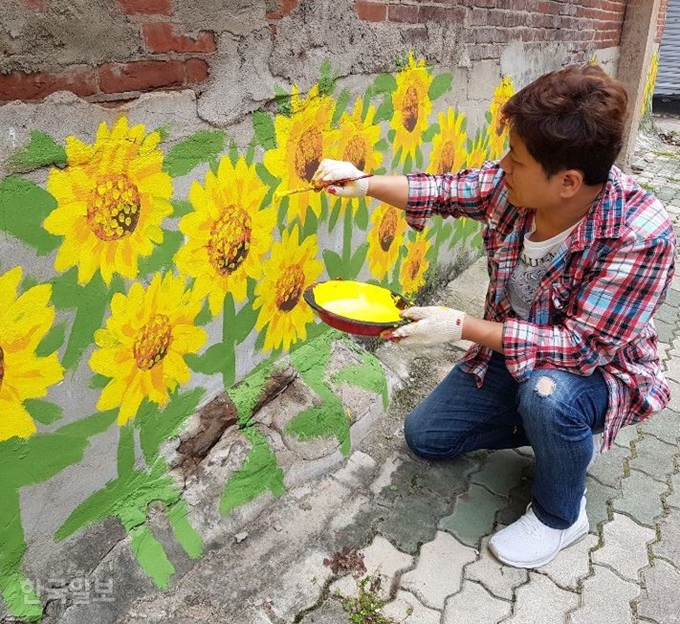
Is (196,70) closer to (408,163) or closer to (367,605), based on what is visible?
(408,163)

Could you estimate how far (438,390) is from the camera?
2316 mm

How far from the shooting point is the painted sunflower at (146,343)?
5.42 ft

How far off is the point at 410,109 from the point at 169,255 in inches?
55.8

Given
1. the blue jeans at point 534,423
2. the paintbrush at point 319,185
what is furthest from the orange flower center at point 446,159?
the blue jeans at point 534,423

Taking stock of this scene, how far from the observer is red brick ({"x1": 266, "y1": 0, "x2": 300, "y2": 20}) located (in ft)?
6.00

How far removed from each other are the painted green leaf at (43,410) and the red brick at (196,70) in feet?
2.89

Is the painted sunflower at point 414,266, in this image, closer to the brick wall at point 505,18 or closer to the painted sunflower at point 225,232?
the brick wall at point 505,18

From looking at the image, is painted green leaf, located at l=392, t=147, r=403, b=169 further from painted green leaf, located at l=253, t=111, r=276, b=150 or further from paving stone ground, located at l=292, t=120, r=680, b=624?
paving stone ground, located at l=292, t=120, r=680, b=624

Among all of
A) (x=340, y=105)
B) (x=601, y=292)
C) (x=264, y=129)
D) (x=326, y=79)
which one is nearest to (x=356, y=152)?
(x=340, y=105)

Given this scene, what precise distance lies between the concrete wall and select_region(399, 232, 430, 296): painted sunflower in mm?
406

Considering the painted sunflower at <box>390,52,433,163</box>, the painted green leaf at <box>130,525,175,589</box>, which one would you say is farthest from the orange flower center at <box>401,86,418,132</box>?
the painted green leaf at <box>130,525,175,589</box>

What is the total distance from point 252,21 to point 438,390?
1.36 m

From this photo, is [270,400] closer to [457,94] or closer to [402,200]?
[402,200]

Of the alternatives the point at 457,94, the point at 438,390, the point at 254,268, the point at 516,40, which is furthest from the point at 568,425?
the point at 516,40
